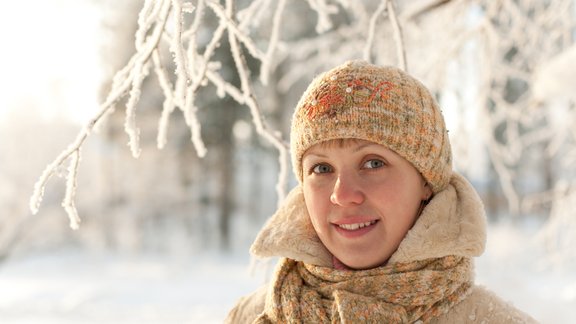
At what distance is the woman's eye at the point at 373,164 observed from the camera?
5.08ft

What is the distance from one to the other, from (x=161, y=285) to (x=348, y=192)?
41.1 ft

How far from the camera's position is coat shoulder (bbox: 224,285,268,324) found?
181 cm

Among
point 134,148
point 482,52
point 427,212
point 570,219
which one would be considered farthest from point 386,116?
point 570,219

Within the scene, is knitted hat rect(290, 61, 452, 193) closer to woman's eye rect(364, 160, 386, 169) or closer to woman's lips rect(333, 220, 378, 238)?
woman's eye rect(364, 160, 386, 169)

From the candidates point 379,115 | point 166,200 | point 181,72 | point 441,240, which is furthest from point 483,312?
point 166,200

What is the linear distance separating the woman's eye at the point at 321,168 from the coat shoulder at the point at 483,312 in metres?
0.50

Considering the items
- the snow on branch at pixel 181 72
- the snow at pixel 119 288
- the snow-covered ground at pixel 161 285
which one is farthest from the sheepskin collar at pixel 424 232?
the snow at pixel 119 288

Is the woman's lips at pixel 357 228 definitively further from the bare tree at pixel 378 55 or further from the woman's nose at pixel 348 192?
the bare tree at pixel 378 55

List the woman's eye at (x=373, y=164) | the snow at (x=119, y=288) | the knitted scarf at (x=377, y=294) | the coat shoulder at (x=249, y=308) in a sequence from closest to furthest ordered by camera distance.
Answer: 1. the knitted scarf at (x=377, y=294)
2. the woman's eye at (x=373, y=164)
3. the coat shoulder at (x=249, y=308)
4. the snow at (x=119, y=288)

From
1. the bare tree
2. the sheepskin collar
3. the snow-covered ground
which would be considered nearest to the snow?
the snow-covered ground

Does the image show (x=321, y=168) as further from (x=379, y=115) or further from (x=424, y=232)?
(x=424, y=232)

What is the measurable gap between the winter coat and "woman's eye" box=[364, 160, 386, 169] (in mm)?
183

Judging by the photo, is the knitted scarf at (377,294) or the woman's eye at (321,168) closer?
the knitted scarf at (377,294)

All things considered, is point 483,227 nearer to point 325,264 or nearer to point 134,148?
point 325,264
